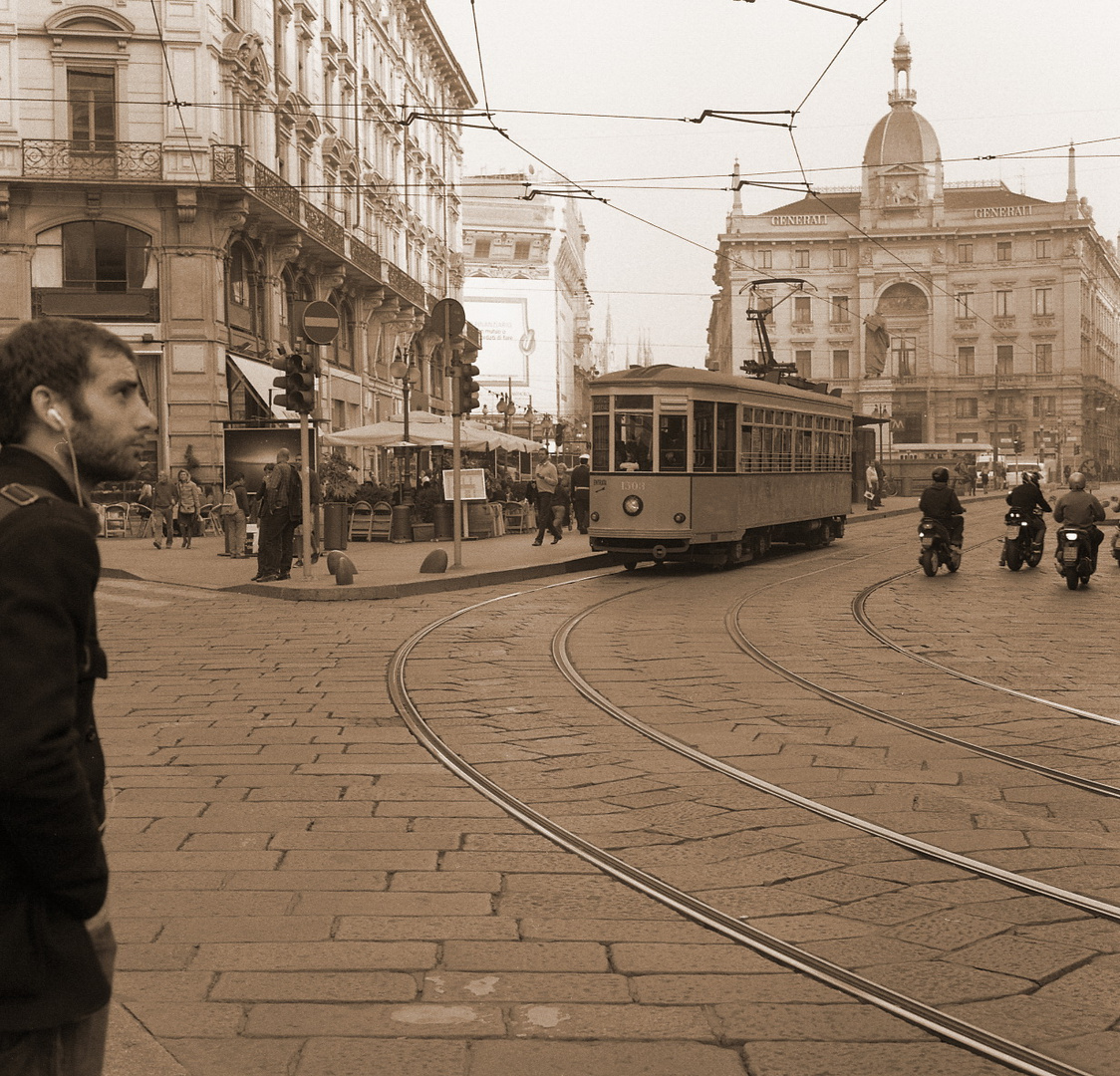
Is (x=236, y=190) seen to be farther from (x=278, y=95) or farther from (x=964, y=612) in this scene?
(x=964, y=612)

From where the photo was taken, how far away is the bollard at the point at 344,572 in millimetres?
15219

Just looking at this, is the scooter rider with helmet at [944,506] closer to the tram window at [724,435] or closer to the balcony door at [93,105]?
the tram window at [724,435]

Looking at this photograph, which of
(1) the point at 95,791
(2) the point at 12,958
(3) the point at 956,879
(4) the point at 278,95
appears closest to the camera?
(2) the point at 12,958

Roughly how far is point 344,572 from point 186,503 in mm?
9753

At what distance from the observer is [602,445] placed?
18.0 m

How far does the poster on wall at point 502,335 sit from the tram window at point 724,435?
80631 mm

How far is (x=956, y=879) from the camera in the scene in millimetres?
4488

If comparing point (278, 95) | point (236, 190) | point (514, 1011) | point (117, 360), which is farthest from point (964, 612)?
point (278, 95)

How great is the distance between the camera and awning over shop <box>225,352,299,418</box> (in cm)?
2886

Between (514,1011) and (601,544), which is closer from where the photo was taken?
(514,1011)

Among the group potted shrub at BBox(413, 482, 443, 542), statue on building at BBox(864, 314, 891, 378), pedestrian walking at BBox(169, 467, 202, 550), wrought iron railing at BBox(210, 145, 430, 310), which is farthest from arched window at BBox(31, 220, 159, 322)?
statue on building at BBox(864, 314, 891, 378)

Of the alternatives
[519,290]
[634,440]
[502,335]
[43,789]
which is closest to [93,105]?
[634,440]

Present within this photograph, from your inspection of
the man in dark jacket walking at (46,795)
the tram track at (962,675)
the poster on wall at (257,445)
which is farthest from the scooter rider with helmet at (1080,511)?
the man in dark jacket walking at (46,795)

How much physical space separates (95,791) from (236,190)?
27.1 m
